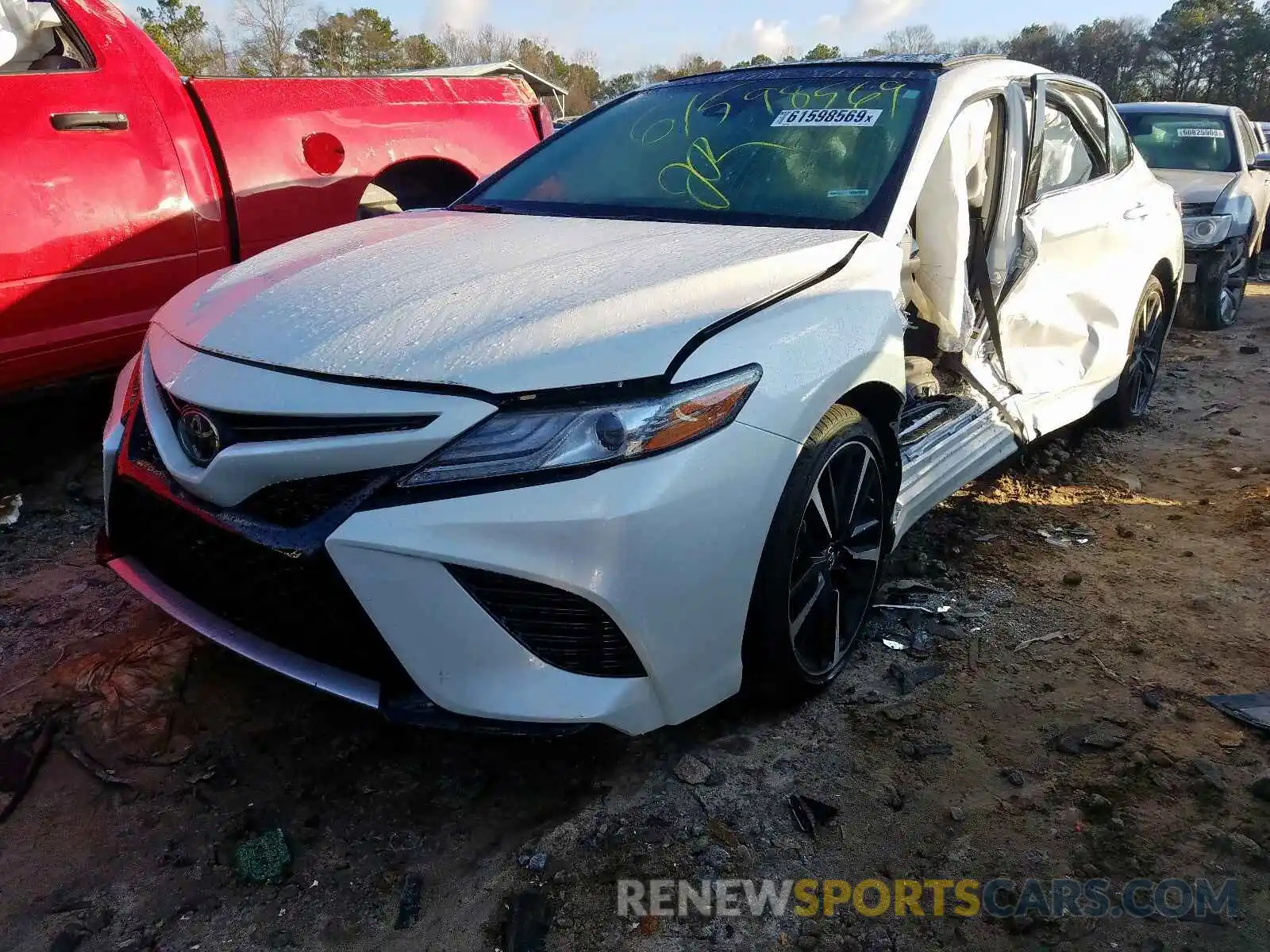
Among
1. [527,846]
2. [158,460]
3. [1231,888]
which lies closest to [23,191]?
[158,460]

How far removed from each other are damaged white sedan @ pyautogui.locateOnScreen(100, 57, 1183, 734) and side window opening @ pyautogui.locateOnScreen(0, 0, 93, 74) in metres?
1.61

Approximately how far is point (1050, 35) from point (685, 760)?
59381 mm

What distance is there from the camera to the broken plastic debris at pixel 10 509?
11.4ft

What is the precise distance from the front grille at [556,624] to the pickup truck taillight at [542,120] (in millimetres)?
3839

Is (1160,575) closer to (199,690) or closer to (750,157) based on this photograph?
(750,157)

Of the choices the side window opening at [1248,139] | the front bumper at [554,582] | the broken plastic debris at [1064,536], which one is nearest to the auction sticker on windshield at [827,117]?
the front bumper at [554,582]

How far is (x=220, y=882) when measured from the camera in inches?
74.2

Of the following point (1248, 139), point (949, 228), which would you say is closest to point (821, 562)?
point (949, 228)

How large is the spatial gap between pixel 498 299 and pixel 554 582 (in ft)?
2.27

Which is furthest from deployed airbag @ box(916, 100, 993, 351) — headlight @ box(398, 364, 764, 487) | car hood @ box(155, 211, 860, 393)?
headlight @ box(398, 364, 764, 487)

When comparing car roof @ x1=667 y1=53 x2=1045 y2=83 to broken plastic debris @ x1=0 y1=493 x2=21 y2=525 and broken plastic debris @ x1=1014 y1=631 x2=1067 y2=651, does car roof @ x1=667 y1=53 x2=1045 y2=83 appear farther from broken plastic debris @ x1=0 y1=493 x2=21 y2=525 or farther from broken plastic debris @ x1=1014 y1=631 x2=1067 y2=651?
broken plastic debris @ x1=0 y1=493 x2=21 y2=525

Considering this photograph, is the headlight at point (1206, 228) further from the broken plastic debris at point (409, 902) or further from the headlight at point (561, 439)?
the broken plastic debris at point (409, 902)

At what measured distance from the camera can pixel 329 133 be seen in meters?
4.07

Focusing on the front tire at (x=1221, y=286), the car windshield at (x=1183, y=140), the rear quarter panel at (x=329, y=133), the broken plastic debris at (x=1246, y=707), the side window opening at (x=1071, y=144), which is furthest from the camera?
the car windshield at (x=1183, y=140)
